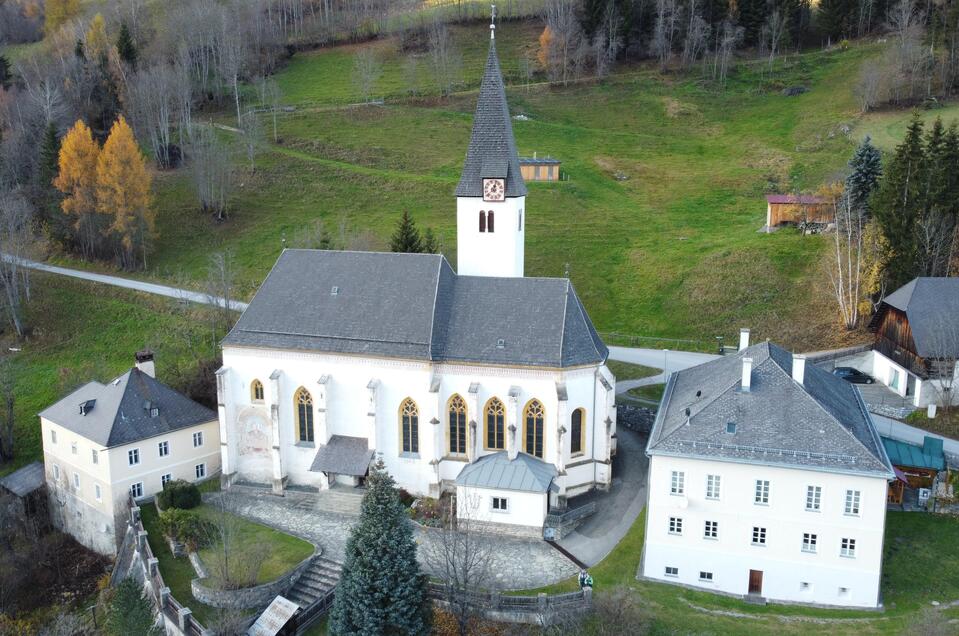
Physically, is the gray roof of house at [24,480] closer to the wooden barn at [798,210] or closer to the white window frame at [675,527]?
the white window frame at [675,527]

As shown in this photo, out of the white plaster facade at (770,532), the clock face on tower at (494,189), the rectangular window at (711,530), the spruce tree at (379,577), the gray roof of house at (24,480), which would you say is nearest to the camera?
the spruce tree at (379,577)

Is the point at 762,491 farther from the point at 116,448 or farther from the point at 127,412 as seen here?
the point at 127,412

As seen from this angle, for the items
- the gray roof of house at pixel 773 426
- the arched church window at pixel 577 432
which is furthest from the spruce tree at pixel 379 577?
the arched church window at pixel 577 432

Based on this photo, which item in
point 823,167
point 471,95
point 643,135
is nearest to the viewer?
point 823,167

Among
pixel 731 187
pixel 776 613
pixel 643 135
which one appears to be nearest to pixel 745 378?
pixel 776 613

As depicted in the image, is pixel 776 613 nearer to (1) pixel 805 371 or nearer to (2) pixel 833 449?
(2) pixel 833 449

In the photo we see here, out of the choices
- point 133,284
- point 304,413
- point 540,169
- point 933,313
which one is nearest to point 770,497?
point 933,313
